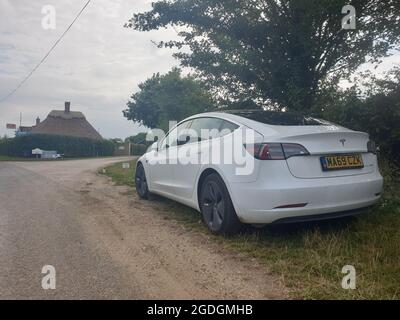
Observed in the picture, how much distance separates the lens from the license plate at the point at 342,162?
3301 millimetres

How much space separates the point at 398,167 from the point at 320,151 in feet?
8.49

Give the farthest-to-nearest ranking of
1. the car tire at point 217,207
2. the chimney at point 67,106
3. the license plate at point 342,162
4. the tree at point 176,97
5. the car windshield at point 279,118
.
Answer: the chimney at point 67,106 < the tree at point 176,97 < the car windshield at point 279,118 < the car tire at point 217,207 < the license plate at point 342,162

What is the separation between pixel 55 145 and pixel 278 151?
1368 inches

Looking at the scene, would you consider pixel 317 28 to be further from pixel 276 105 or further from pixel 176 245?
pixel 176 245

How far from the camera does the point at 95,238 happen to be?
389cm

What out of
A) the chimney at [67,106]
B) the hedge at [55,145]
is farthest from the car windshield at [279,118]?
the chimney at [67,106]

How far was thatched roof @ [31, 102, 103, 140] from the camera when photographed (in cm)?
5353

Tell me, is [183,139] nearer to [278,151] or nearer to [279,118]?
[279,118]

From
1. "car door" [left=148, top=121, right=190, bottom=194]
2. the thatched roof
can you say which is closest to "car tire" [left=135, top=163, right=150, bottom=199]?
"car door" [left=148, top=121, right=190, bottom=194]

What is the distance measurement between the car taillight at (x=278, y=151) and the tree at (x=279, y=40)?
426cm

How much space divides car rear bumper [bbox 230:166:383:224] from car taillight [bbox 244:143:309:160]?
0.62ft

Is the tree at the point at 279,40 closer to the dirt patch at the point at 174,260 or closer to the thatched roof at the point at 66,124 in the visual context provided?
the dirt patch at the point at 174,260

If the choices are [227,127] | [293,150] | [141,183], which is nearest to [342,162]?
[293,150]

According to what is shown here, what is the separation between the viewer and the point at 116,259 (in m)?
3.25
